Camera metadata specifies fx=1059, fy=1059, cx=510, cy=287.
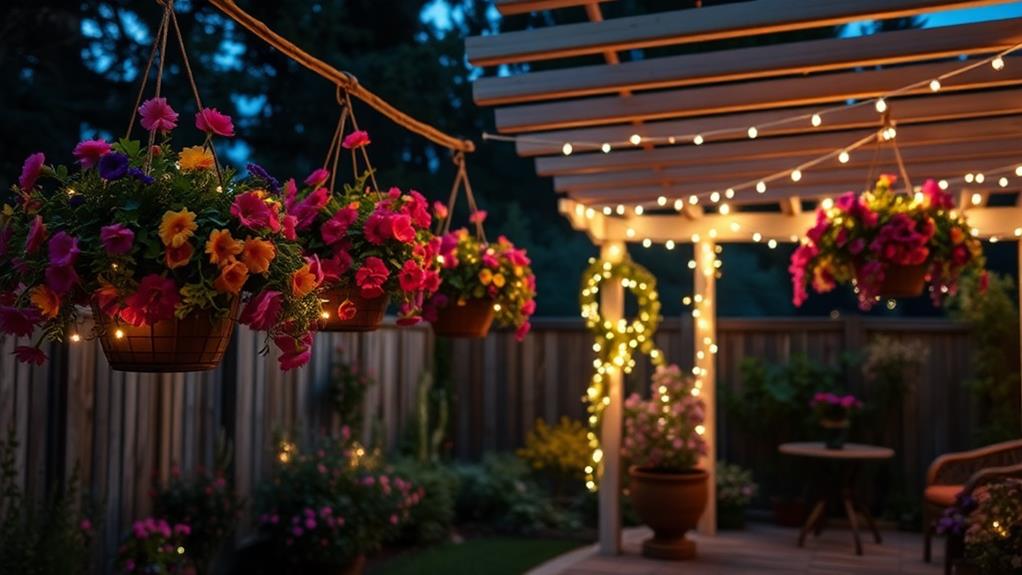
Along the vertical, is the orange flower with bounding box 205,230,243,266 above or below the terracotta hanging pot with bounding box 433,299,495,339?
above

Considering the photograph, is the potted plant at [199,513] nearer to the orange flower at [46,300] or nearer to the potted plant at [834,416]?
the orange flower at [46,300]

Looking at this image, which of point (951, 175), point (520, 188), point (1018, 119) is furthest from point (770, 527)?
point (520, 188)

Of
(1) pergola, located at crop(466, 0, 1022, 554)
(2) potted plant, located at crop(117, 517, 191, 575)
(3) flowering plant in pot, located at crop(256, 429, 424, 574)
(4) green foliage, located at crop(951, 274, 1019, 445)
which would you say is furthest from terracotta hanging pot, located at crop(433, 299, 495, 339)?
(4) green foliage, located at crop(951, 274, 1019, 445)

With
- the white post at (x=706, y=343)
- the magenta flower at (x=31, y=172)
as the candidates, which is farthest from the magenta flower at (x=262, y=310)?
the white post at (x=706, y=343)

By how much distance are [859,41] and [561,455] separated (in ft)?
15.6

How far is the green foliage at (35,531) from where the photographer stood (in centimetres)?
393

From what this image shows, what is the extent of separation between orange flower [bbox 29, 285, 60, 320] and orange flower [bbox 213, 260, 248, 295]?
0.92 ft

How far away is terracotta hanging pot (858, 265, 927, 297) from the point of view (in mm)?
3992

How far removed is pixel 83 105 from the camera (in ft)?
29.7

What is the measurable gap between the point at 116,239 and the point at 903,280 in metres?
3.06

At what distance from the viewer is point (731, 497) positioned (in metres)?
7.32

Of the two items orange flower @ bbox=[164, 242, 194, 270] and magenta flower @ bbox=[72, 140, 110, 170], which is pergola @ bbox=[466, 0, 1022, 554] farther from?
orange flower @ bbox=[164, 242, 194, 270]

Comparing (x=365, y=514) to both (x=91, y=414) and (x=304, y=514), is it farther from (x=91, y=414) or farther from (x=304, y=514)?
(x=91, y=414)

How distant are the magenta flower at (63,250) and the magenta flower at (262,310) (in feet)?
1.04
